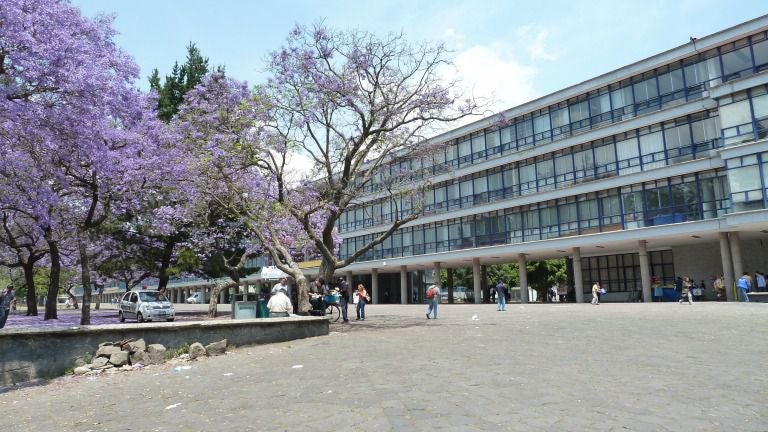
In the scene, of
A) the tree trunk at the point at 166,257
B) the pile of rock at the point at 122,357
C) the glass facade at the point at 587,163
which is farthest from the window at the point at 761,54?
the tree trunk at the point at 166,257

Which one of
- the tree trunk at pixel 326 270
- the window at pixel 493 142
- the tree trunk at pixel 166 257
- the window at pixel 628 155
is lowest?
the tree trunk at pixel 326 270

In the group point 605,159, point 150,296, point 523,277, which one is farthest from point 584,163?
point 150,296

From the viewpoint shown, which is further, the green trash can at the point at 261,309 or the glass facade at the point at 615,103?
the glass facade at the point at 615,103

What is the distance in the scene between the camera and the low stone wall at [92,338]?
33.6 ft

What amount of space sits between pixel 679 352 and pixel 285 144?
43.1 ft

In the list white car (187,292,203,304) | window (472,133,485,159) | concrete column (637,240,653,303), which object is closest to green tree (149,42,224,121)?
window (472,133,485,159)

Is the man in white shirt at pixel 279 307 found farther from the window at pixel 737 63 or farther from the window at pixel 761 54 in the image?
the window at pixel 761 54

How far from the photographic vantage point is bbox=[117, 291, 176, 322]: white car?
2520 centimetres

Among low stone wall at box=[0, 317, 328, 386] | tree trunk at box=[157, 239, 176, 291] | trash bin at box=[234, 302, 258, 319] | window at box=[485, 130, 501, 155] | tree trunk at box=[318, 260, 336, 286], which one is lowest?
low stone wall at box=[0, 317, 328, 386]

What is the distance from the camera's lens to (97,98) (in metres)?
11.4

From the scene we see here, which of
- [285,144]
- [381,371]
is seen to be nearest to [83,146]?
[285,144]

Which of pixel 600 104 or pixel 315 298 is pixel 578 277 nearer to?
pixel 600 104

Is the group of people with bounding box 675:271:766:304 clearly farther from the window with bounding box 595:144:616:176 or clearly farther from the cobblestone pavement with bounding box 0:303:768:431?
the cobblestone pavement with bounding box 0:303:768:431

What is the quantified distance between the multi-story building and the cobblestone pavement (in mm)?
10850
